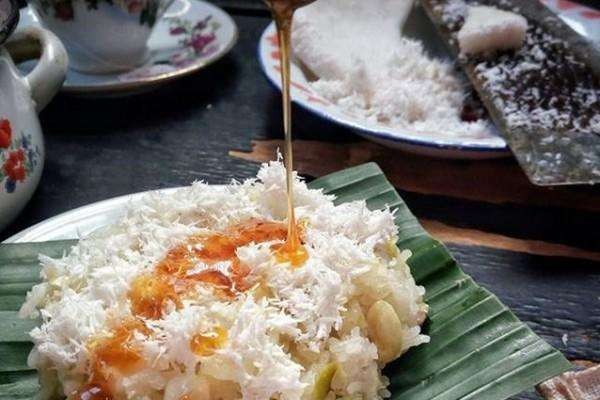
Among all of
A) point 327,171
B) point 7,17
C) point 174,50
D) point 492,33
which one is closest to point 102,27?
point 174,50

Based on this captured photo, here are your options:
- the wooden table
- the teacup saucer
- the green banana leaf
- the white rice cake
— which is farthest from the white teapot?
the white rice cake

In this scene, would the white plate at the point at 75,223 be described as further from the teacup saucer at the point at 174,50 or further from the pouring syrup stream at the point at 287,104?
the teacup saucer at the point at 174,50

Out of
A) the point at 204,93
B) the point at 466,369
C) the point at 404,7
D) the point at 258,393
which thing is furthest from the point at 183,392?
the point at 404,7

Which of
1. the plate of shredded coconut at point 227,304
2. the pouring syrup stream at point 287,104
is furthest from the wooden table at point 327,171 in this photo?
the pouring syrup stream at point 287,104

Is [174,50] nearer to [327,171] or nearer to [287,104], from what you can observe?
[327,171]

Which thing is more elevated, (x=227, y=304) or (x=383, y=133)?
(x=227, y=304)

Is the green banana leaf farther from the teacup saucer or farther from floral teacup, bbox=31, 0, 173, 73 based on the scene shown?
floral teacup, bbox=31, 0, 173, 73

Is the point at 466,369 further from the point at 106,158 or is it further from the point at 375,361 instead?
the point at 106,158
